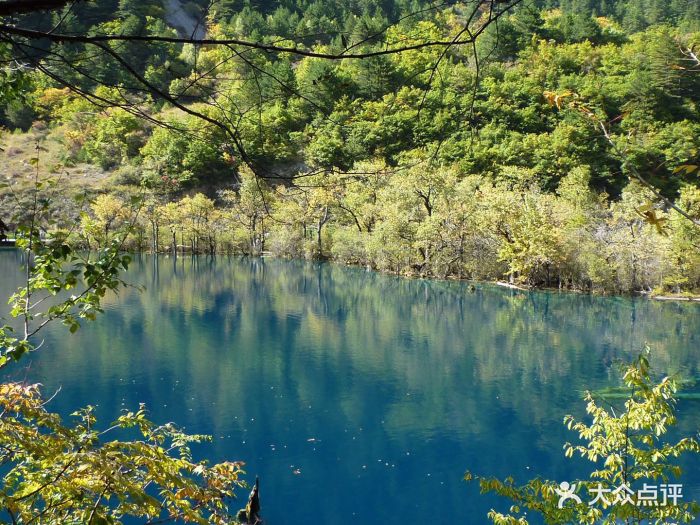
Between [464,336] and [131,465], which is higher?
[131,465]

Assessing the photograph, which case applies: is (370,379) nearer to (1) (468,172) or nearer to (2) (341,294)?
(2) (341,294)

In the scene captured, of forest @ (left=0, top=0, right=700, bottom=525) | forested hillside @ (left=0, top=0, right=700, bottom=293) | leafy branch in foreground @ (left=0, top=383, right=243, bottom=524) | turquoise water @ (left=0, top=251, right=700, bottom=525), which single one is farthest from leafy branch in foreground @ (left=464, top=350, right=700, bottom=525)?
turquoise water @ (left=0, top=251, right=700, bottom=525)

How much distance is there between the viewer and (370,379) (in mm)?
12930

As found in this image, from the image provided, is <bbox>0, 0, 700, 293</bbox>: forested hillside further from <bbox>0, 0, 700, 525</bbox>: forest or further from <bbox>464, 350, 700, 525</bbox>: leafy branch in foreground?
<bbox>464, 350, 700, 525</bbox>: leafy branch in foreground

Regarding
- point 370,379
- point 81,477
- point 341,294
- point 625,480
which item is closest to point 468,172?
point 341,294

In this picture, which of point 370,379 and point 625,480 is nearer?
point 625,480

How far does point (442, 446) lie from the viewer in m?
9.52

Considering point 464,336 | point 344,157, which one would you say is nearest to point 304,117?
point 344,157

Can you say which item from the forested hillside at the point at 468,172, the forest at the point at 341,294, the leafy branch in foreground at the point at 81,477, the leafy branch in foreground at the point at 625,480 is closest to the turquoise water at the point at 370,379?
the forest at the point at 341,294

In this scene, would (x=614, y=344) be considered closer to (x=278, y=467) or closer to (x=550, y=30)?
(x=278, y=467)

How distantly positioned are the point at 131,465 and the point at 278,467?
6223mm

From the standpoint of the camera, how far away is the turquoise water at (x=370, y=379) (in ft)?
27.3

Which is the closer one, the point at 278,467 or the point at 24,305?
the point at 24,305

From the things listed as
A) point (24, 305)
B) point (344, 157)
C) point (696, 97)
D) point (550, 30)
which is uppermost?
point (550, 30)
